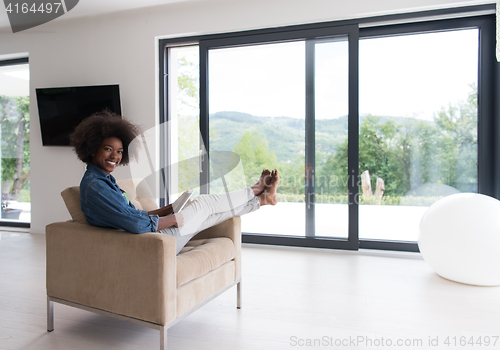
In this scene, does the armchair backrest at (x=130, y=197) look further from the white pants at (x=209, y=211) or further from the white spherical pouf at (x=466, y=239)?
the white spherical pouf at (x=466, y=239)

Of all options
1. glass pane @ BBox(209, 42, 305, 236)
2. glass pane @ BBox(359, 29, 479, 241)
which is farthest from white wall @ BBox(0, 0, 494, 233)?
glass pane @ BBox(359, 29, 479, 241)

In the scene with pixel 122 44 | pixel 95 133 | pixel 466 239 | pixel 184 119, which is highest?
pixel 122 44

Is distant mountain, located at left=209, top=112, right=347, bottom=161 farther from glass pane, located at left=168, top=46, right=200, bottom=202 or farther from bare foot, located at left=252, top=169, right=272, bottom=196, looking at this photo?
bare foot, located at left=252, top=169, right=272, bottom=196

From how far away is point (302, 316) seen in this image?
6.70 ft

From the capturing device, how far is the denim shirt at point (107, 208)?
63.4 inches

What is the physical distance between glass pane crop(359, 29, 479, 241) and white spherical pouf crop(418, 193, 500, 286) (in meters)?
0.73

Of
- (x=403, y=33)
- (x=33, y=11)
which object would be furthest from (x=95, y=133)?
(x=33, y=11)

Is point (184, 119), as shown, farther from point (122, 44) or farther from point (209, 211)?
point (209, 211)

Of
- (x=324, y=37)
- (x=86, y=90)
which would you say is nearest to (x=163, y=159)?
(x=86, y=90)

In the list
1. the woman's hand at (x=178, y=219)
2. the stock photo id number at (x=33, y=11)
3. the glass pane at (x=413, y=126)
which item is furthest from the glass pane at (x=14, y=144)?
the glass pane at (x=413, y=126)

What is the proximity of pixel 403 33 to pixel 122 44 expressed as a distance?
125 inches

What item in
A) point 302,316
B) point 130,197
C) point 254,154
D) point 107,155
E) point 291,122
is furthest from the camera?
point 254,154

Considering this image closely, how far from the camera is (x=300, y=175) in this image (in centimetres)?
359

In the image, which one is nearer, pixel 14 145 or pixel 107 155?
pixel 107 155
